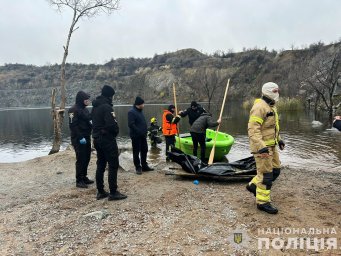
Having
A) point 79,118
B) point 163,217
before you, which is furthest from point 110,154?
point 79,118

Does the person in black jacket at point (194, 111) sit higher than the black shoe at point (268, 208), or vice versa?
the person in black jacket at point (194, 111)

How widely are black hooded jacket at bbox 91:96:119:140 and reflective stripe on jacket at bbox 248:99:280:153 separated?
245 centimetres

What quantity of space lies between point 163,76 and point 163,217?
7453cm

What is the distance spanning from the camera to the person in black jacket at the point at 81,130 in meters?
7.36

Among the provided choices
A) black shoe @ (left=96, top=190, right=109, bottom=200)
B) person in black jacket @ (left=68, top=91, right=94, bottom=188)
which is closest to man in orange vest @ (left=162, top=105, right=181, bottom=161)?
person in black jacket @ (left=68, top=91, right=94, bottom=188)

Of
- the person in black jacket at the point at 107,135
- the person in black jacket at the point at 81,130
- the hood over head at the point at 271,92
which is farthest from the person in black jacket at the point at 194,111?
the hood over head at the point at 271,92

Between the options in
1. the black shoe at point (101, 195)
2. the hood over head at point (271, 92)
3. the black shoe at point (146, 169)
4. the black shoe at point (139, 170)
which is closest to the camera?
the hood over head at point (271, 92)

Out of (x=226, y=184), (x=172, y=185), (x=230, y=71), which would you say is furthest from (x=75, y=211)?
(x=230, y=71)

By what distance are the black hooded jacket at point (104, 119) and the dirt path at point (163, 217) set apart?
1239 mm

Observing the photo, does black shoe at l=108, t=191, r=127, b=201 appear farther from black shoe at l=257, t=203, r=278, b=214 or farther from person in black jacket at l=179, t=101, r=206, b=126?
person in black jacket at l=179, t=101, r=206, b=126

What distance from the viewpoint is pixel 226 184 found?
23.4ft

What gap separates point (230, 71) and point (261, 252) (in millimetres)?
68913

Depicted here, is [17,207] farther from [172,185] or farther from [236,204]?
[236,204]
